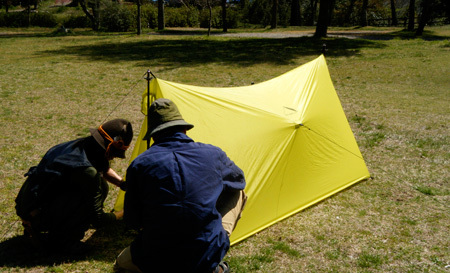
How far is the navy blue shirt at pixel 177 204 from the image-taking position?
2.62 meters

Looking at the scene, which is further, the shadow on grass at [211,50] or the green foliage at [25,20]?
the green foliage at [25,20]

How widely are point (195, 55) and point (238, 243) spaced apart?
47.0ft

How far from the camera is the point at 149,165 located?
266 cm

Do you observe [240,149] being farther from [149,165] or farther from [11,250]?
[11,250]

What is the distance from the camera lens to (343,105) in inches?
414

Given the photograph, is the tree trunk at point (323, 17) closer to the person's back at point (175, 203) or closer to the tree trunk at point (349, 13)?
the person's back at point (175, 203)

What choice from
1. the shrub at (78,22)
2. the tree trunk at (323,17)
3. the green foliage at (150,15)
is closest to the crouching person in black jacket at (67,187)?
the tree trunk at (323,17)

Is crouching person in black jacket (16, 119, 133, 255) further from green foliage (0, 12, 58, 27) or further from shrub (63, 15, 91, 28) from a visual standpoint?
green foliage (0, 12, 58, 27)

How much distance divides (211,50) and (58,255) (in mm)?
16016

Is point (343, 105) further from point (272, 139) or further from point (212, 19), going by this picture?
point (212, 19)

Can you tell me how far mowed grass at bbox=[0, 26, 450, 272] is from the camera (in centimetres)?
421

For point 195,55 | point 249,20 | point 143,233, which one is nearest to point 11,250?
point 143,233

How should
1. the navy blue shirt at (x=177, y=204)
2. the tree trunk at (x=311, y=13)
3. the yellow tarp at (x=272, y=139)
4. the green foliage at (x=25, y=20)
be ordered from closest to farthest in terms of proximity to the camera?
the navy blue shirt at (x=177, y=204) → the yellow tarp at (x=272, y=139) → the green foliage at (x=25, y=20) → the tree trunk at (x=311, y=13)

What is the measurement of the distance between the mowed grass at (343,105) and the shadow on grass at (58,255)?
18mm
